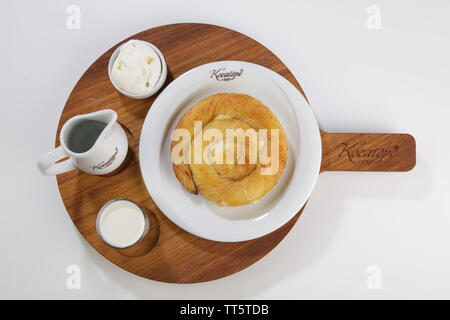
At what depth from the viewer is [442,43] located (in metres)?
1.14

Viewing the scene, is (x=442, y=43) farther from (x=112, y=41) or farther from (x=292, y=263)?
(x=112, y=41)

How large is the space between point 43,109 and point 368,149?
88cm

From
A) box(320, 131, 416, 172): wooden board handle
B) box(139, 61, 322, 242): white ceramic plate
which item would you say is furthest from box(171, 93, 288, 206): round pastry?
box(320, 131, 416, 172): wooden board handle

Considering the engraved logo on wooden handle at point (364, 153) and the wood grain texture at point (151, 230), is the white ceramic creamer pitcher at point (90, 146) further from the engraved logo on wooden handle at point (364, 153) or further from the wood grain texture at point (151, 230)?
the engraved logo on wooden handle at point (364, 153)

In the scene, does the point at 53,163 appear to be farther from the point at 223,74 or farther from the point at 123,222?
the point at 223,74

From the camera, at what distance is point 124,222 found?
0.91 meters

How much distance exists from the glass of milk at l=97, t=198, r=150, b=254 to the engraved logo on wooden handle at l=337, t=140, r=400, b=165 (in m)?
0.52

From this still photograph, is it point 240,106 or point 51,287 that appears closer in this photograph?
point 240,106

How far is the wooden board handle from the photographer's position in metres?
1.00

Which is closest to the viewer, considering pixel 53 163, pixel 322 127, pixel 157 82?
pixel 53 163

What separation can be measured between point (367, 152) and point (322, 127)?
150mm

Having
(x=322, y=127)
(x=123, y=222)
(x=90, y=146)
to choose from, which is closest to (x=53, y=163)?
(x=90, y=146)

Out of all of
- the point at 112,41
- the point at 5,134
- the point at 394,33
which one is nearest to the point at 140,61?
the point at 112,41

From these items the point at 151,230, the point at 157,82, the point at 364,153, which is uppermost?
the point at 157,82
